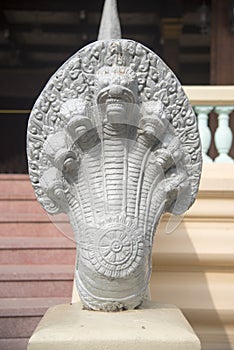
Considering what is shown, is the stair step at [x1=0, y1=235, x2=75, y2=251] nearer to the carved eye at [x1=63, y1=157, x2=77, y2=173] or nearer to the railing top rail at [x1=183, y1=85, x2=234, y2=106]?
the railing top rail at [x1=183, y1=85, x2=234, y2=106]

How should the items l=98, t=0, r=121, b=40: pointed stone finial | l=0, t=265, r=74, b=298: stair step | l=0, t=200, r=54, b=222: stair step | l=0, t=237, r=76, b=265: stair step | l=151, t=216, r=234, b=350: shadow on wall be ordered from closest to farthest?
l=98, t=0, r=121, b=40: pointed stone finial → l=151, t=216, r=234, b=350: shadow on wall → l=0, t=265, r=74, b=298: stair step → l=0, t=237, r=76, b=265: stair step → l=0, t=200, r=54, b=222: stair step

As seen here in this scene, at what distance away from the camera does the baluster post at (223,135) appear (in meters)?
2.29

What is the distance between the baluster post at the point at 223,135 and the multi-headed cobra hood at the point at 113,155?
971mm

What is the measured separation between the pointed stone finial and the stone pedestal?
700mm

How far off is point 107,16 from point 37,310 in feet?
3.88

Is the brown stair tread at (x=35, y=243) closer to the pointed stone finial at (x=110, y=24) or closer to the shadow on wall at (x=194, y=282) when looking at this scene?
the shadow on wall at (x=194, y=282)

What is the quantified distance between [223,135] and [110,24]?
0.95m

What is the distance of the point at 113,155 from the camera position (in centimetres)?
129

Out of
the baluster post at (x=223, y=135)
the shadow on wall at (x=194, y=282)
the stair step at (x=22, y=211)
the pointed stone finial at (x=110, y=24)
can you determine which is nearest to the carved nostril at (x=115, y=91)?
the pointed stone finial at (x=110, y=24)

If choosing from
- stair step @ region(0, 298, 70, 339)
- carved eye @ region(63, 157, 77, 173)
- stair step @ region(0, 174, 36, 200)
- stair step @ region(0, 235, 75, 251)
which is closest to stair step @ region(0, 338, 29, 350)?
stair step @ region(0, 298, 70, 339)

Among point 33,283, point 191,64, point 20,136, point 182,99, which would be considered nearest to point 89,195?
point 182,99

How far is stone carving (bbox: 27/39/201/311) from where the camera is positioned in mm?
1246

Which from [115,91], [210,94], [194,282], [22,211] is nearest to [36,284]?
[194,282]

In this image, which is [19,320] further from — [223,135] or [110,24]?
[110,24]
